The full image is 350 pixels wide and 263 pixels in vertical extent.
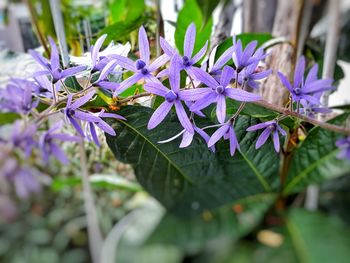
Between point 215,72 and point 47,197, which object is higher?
point 215,72

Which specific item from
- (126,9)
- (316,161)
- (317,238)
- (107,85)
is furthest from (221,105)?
(126,9)

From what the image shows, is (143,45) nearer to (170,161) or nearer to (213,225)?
(170,161)

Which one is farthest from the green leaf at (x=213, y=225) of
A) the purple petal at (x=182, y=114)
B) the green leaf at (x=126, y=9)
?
the green leaf at (x=126, y=9)

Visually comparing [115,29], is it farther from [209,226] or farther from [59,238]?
[59,238]

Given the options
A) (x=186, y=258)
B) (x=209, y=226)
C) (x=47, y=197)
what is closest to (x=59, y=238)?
(x=47, y=197)

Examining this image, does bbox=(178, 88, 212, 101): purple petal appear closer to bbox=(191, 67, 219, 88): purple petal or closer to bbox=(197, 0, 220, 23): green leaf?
bbox=(191, 67, 219, 88): purple petal

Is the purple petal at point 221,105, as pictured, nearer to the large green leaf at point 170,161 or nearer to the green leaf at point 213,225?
the large green leaf at point 170,161
